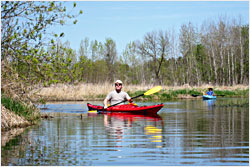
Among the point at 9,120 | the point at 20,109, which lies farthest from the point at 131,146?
the point at 20,109

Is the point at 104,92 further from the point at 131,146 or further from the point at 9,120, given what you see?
the point at 131,146

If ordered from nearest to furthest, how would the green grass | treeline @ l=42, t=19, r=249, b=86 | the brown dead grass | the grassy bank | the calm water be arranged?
the calm water < the brown dead grass < the green grass < the grassy bank < treeline @ l=42, t=19, r=249, b=86

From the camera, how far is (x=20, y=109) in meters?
13.2

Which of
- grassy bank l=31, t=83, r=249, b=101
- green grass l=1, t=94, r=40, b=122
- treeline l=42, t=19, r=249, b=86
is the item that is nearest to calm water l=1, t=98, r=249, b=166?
green grass l=1, t=94, r=40, b=122

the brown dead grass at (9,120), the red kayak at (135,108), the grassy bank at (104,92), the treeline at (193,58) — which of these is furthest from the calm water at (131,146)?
the treeline at (193,58)

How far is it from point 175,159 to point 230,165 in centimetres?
91

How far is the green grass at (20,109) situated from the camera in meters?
12.5

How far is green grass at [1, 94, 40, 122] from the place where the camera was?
40.9 ft

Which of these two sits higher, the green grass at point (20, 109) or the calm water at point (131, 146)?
the green grass at point (20, 109)

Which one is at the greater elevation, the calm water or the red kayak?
the red kayak

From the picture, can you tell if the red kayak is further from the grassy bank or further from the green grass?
the grassy bank

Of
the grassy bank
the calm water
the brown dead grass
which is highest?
the grassy bank

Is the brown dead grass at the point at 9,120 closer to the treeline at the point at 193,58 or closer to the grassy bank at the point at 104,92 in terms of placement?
the grassy bank at the point at 104,92

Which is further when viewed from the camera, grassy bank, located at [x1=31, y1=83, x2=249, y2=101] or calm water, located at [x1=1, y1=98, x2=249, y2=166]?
grassy bank, located at [x1=31, y1=83, x2=249, y2=101]
